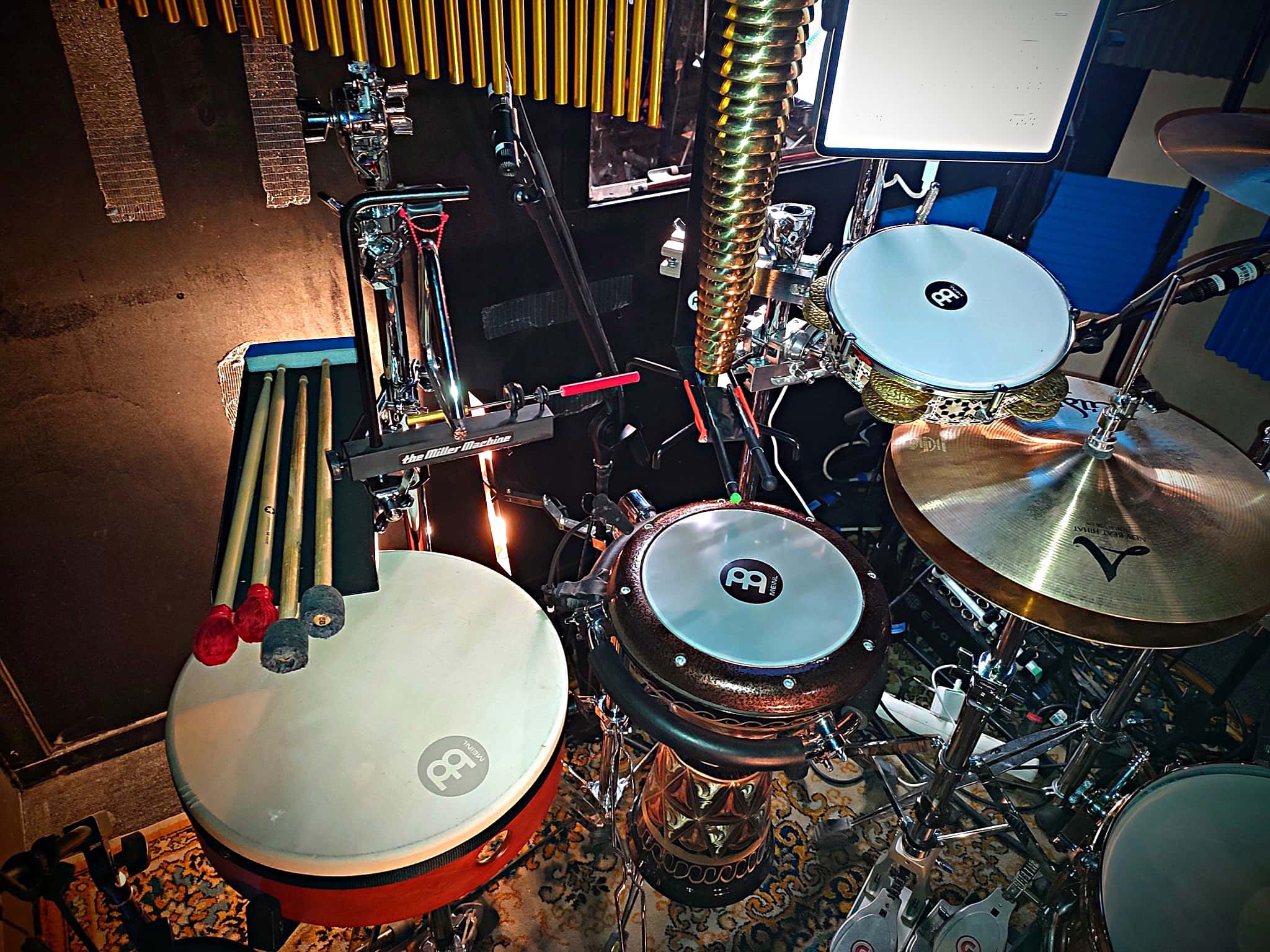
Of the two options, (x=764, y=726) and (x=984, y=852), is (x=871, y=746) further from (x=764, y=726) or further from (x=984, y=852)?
(x=984, y=852)

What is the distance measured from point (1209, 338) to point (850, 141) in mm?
2408

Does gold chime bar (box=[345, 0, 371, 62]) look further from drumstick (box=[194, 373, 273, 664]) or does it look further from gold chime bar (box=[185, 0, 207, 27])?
drumstick (box=[194, 373, 273, 664])

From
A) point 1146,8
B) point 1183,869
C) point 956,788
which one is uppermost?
point 1146,8

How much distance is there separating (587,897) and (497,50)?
7.16 feet

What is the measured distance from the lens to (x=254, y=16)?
4.37ft

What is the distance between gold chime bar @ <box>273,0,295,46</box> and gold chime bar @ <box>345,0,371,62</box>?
0.09 meters

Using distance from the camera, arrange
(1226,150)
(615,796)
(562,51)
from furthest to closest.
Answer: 1. (615,796)
2. (1226,150)
3. (562,51)

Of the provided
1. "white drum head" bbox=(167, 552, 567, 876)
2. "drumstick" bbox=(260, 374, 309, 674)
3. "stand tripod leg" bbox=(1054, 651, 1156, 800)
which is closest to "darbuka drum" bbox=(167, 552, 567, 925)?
"white drum head" bbox=(167, 552, 567, 876)

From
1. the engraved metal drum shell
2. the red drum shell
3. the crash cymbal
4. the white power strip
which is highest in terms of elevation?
the crash cymbal

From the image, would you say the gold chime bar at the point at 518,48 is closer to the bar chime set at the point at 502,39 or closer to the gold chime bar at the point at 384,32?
the bar chime set at the point at 502,39

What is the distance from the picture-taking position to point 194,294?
185 cm

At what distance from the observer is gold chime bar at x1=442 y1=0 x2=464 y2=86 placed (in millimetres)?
1465

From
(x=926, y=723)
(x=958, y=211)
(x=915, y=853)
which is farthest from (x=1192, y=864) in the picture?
(x=958, y=211)

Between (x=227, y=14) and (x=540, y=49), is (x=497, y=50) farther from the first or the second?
(x=227, y=14)
